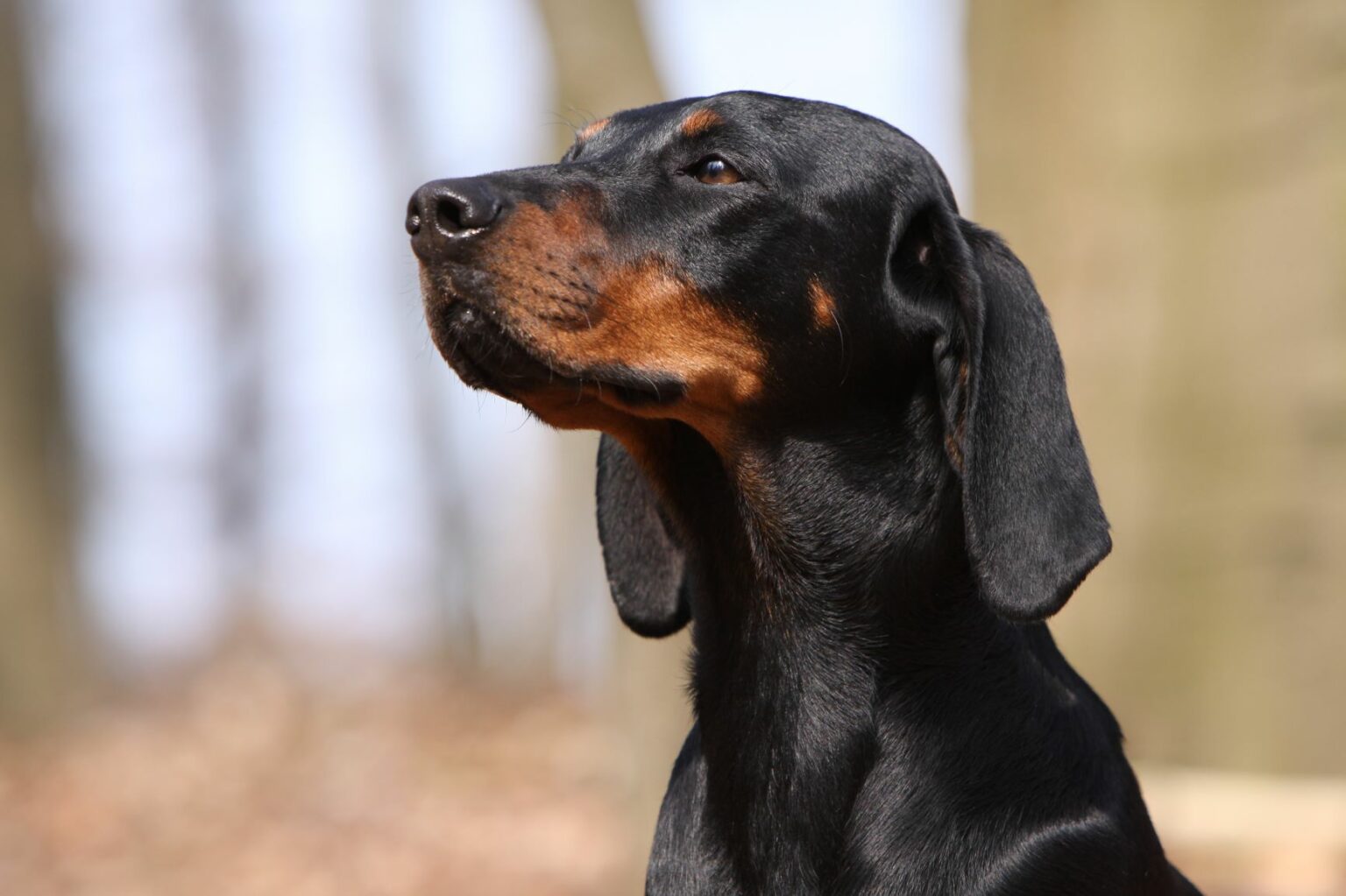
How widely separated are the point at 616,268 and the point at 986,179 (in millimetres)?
4401

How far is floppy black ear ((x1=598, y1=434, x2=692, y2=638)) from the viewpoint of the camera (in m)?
3.86

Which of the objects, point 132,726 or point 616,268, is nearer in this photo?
point 616,268

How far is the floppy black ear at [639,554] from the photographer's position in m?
3.86

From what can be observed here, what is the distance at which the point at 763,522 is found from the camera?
3426mm

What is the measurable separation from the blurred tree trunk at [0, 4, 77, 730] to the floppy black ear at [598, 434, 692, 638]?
1050 centimetres

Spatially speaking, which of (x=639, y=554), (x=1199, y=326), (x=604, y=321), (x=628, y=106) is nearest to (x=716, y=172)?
(x=604, y=321)

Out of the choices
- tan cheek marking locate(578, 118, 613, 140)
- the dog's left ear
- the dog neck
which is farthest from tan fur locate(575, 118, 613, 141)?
the dog's left ear

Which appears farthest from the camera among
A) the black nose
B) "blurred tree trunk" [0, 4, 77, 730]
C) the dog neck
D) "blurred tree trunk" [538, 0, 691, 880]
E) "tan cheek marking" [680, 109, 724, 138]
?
"blurred tree trunk" [0, 4, 77, 730]

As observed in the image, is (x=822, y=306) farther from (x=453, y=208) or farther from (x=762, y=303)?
(x=453, y=208)

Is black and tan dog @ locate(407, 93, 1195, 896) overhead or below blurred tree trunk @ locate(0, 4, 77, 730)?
overhead

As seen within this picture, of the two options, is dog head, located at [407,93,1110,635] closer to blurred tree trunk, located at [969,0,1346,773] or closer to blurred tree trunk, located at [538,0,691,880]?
A: blurred tree trunk, located at [538,0,691,880]

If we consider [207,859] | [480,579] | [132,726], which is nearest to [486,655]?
[480,579]

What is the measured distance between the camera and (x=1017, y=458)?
3092 millimetres

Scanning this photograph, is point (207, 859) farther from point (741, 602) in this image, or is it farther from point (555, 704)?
point (741, 602)
